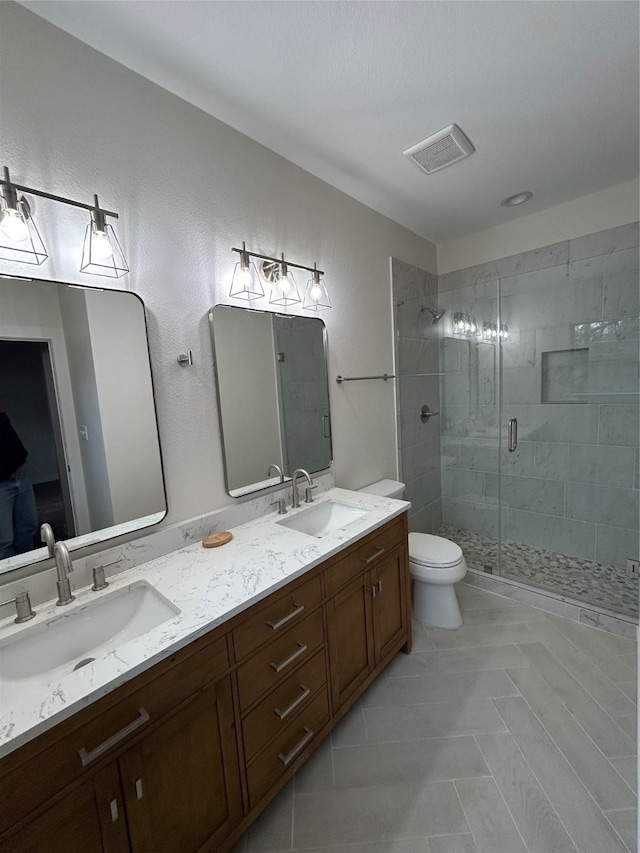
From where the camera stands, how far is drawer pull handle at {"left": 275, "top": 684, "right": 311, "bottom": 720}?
1244 millimetres

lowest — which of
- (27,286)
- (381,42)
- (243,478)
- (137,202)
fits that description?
(243,478)

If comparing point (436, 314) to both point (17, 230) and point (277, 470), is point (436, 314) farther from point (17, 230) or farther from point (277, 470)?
point (17, 230)

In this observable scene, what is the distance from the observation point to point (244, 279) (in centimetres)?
164

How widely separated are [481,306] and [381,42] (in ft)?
6.50

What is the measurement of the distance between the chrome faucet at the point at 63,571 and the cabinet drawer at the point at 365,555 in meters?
0.86

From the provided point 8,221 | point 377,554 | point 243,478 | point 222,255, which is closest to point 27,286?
point 8,221

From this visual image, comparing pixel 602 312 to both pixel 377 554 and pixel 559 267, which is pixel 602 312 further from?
pixel 377 554

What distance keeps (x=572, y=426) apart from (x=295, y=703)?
2657 millimetres

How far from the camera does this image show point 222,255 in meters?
1.61

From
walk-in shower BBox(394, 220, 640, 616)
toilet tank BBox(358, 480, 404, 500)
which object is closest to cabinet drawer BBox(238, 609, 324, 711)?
toilet tank BBox(358, 480, 404, 500)

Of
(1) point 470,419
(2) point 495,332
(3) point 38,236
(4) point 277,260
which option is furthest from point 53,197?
(1) point 470,419

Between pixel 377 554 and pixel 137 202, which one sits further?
pixel 377 554

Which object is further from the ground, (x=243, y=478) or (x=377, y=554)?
(x=243, y=478)

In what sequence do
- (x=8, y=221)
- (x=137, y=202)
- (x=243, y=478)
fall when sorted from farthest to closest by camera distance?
(x=243, y=478) → (x=137, y=202) → (x=8, y=221)
